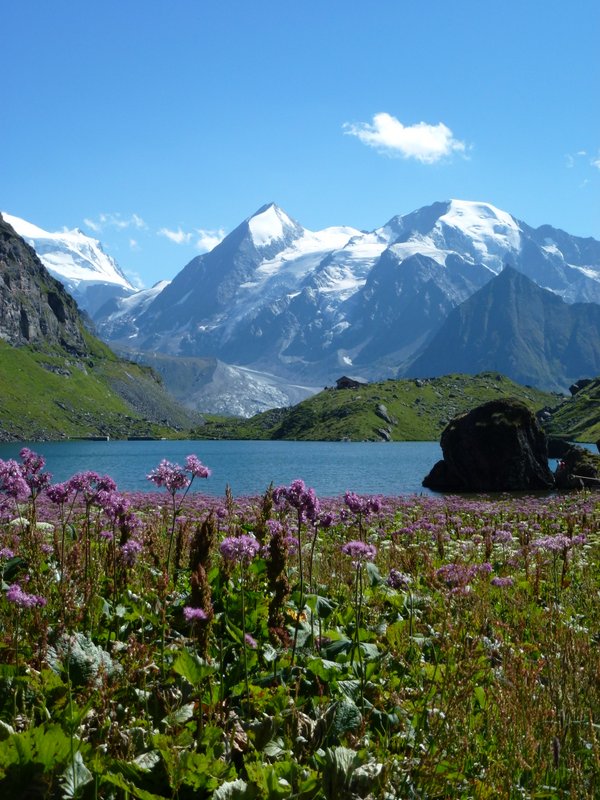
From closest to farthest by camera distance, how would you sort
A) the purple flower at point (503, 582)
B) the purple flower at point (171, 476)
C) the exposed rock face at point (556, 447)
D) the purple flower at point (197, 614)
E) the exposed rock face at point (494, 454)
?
the purple flower at point (197, 614) → the purple flower at point (171, 476) → the purple flower at point (503, 582) → the exposed rock face at point (494, 454) → the exposed rock face at point (556, 447)

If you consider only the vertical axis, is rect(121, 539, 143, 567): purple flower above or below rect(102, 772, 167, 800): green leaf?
above

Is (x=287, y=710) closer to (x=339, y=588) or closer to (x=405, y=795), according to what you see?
(x=405, y=795)

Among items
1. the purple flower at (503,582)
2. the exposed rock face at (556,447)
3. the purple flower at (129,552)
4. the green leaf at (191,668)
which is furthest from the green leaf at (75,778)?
the exposed rock face at (556,447)

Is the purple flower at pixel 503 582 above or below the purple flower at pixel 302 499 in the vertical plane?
below

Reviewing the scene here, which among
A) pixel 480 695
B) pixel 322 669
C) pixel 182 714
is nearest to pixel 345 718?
pixel 322 669

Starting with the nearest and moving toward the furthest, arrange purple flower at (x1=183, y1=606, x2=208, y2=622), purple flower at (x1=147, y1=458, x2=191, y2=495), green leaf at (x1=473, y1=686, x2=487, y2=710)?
purple flower at (x1=183, y1=606, x2=208, y2=622) < green leaf at (x1=473, y1=686, x2=487, y2=710) < purple flower at (x1=147, y1=458, x2=191, y2=495)

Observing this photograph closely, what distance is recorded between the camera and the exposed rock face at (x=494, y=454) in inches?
3054

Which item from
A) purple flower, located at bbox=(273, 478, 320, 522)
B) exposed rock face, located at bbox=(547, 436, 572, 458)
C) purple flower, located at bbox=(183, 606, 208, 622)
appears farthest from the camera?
exposed rock face, located at bbox=(547, 436, 572, 458)

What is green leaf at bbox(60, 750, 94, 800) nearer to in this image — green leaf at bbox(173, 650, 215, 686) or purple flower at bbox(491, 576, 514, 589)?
green leaf at bbox(173, 650, 215, 686)

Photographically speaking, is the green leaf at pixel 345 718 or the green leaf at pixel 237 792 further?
the green leaf at pixel 345 718

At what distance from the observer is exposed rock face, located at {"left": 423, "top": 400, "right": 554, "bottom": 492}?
77.6 meters

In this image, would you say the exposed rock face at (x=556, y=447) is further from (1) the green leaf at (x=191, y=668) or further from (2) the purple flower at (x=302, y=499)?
(1) the green leaf at (x=191, y=668)

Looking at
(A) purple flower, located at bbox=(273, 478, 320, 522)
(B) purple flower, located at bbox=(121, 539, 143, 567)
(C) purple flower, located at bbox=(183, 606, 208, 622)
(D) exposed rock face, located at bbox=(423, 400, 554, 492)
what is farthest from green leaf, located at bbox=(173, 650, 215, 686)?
(D) exposed rock face, located at bbox=(423, 400, 554, 492)

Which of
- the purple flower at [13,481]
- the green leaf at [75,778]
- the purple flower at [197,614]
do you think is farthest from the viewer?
the purple flower at [13,481]
